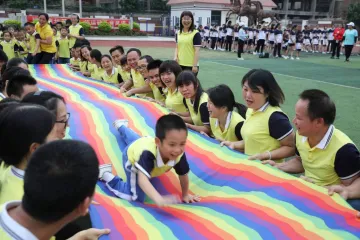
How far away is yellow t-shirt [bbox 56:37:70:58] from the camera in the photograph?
9.08 meters

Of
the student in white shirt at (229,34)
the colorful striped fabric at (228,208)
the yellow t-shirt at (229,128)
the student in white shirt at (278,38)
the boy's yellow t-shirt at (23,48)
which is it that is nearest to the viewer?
the colorful striped fabric at (228,208)

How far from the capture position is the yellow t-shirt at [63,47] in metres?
9.08

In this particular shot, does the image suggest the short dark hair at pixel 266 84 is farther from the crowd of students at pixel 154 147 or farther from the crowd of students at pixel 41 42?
the crowd of students at pixel 41 42

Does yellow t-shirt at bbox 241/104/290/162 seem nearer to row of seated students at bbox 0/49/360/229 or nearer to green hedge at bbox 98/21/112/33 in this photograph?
row of seated students at bbox 0/49/360/229

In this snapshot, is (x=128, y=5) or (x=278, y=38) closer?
(x=278, y=38)

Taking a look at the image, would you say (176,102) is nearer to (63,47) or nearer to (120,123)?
(120,123)

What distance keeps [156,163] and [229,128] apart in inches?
42.5

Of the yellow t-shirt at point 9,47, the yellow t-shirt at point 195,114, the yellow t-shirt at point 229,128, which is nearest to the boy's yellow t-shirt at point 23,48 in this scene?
the yellow t-shirt at point 9,47

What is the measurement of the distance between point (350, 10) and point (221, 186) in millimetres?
35276

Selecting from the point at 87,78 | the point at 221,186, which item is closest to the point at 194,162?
the point at 221,186

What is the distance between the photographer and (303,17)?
48438 millimetres

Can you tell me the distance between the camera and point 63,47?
9.20 meters

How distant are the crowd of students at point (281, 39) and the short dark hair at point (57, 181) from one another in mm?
14757

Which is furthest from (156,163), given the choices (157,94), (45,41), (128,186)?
(45,41)
